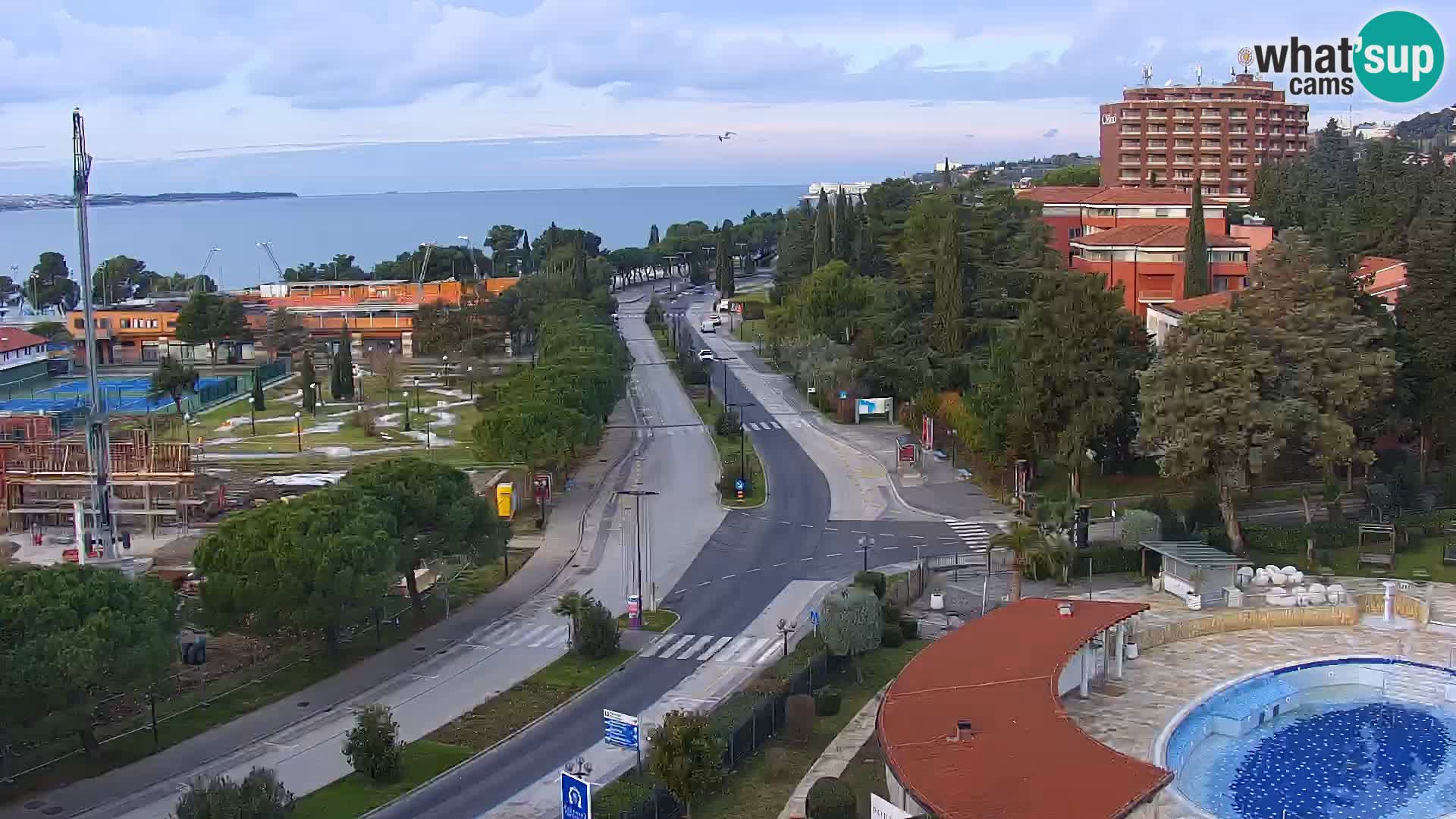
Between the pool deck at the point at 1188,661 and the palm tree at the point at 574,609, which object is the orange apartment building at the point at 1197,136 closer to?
the pool deck at the point at 1188,661

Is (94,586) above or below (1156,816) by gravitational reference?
above

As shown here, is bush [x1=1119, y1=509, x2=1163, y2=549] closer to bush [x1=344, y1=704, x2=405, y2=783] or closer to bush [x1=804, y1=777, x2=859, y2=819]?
bush [x1=804, y1=777, x2=859, y2=819]

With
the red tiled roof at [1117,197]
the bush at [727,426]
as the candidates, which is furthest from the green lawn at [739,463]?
the red tiled roof at [1117,197]


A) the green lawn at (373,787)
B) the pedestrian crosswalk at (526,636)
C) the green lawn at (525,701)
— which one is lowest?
the green lawn at (373,787)

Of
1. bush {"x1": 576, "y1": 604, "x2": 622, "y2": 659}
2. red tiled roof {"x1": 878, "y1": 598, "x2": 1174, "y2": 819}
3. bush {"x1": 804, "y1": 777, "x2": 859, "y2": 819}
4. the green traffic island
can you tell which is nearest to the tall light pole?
bush {"x1": 576, "y1": 604, "x2": 622, "y2": 659}

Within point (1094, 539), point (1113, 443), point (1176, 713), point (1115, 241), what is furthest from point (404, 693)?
point (1115, 241)

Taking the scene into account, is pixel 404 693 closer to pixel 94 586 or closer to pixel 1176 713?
pixel 94 586
